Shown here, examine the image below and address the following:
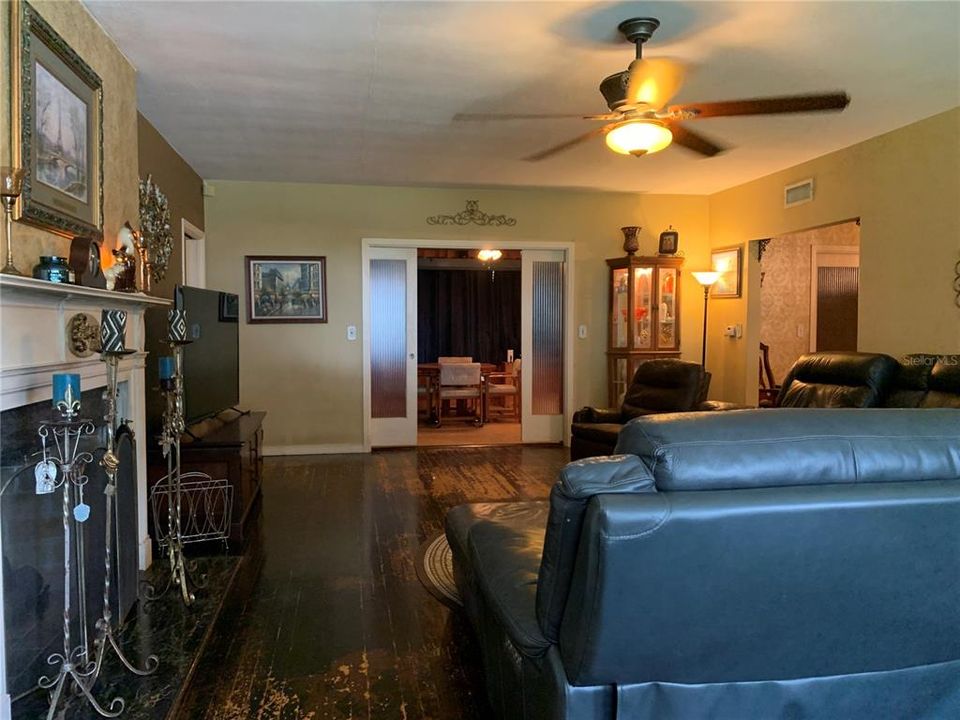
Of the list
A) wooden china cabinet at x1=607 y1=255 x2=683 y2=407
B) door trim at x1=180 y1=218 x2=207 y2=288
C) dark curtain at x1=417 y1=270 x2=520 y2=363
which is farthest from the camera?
dark curtain at x1=417 y1=270 x2=520 y2=363

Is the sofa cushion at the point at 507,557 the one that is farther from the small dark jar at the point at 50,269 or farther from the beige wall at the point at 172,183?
the beige wall at the point at 172,183

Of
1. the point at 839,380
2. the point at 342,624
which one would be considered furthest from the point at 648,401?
the point at 342,624

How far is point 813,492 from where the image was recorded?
1.27m

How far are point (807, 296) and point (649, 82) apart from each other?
5.34 m

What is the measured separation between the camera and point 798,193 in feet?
16.7

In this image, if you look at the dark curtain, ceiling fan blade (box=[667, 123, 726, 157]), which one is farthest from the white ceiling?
the dark curtain

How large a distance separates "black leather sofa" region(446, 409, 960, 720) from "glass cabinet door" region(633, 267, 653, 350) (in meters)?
4.67

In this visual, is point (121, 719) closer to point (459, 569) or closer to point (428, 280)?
point (459, 569)

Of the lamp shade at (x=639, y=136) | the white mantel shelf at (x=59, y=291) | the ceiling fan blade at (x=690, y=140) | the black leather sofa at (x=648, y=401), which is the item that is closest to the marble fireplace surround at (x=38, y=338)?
the white mantel shelf at (x=59, y=291)

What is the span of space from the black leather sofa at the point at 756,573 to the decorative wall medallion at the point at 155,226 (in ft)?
11.0

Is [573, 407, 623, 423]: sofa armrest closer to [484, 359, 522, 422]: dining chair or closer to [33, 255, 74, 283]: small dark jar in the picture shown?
[484, 359, 522, 422]: dining chair

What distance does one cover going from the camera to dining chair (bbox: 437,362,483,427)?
24.7ft

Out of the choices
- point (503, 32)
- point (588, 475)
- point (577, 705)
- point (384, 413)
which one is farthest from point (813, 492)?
point (384, 413)

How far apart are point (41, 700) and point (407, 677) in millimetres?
1153
